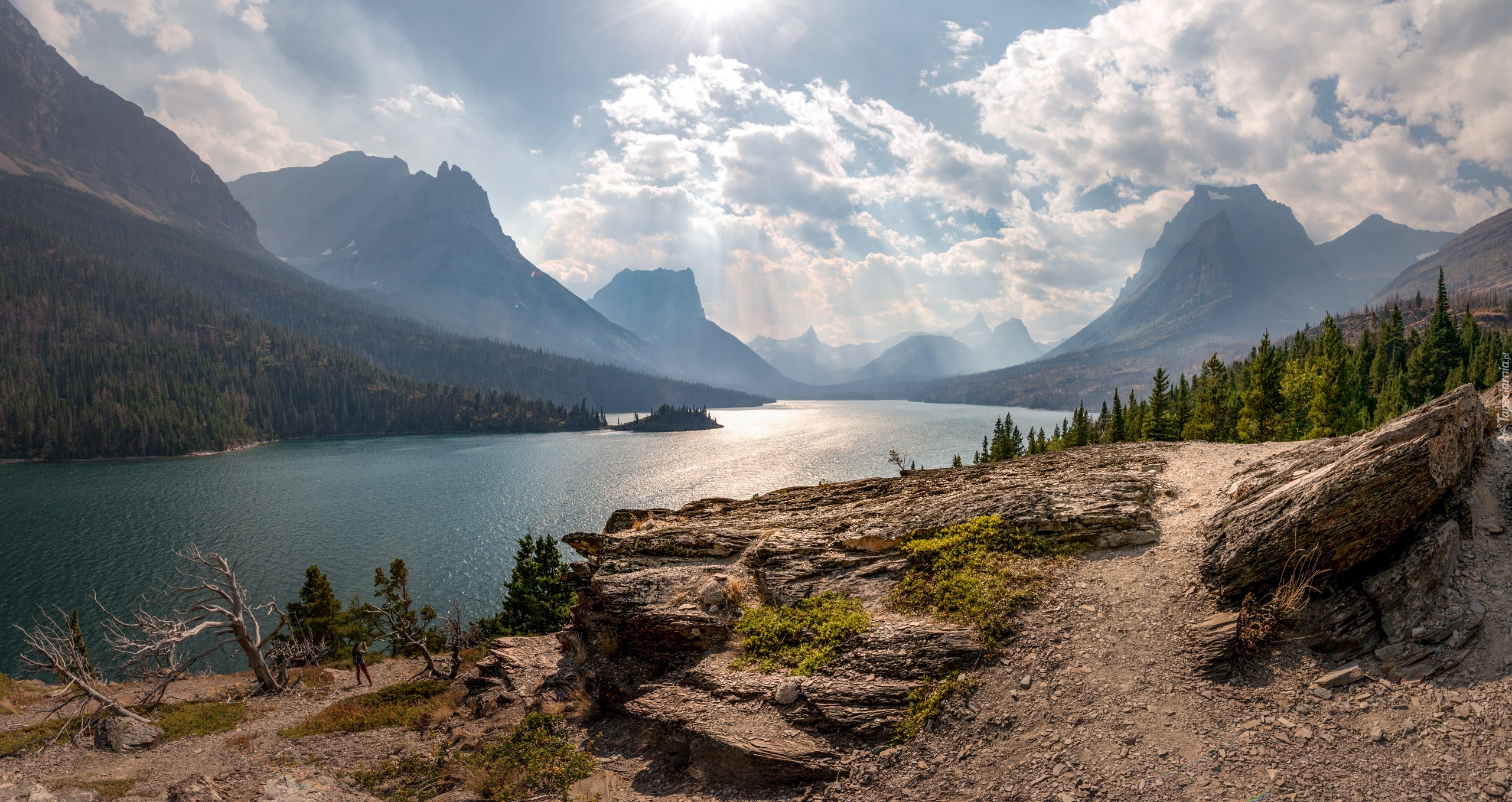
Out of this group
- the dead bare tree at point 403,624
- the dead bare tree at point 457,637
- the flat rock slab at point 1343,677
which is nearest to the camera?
the flat rock slab at point 1343,677

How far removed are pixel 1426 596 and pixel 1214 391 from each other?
72.5m

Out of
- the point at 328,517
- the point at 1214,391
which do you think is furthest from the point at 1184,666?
the point at 328,517

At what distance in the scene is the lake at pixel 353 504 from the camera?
5562cm

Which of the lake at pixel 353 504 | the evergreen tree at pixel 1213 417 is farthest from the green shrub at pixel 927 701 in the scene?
the evergreen tree at pixel 1213 417

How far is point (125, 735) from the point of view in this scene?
20.8 meters

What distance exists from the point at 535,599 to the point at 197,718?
1846 cm

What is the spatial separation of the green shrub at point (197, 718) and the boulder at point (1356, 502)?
3441 centimetres

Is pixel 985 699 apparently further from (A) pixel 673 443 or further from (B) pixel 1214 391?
(A) pixel 673 443

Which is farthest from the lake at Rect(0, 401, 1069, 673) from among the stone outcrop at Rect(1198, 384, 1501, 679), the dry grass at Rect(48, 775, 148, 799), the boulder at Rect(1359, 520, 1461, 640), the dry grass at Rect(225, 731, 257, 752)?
the boulder at Rect(1359, 520, 1461, 640)

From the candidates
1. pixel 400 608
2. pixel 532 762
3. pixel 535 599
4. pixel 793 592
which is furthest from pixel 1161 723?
pixel 400 608

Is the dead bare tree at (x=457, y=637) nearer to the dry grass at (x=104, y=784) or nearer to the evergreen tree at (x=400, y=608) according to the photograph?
the evergreen tree at (x=400, y=608)

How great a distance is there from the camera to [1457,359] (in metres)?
63.4

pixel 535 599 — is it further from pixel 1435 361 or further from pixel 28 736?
pixel 1435 361

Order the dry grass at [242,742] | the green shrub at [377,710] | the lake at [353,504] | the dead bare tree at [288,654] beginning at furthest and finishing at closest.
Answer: the lake at [353,504] → the dead bare tree at [288,654] → the green shrub at [377,710] → the dry grass at [242,742]
